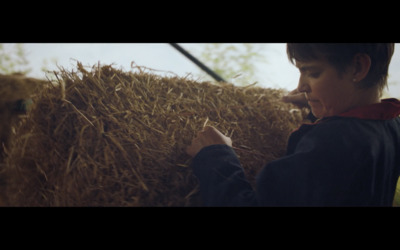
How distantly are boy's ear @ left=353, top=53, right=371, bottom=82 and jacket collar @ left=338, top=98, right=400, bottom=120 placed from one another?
0.31ft

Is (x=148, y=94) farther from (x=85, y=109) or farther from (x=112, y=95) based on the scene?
(x=85, y=109)

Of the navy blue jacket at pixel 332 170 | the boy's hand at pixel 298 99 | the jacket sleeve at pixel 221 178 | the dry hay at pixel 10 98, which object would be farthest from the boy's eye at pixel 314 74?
the dry hay at pixel 10 98

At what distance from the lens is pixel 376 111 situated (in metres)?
0.71

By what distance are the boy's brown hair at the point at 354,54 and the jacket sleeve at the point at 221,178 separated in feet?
1.23

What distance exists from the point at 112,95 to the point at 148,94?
18 cm

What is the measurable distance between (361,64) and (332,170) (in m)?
0.31

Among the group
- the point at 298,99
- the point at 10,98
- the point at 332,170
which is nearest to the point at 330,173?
the point at 332,170

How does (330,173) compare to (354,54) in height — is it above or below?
below

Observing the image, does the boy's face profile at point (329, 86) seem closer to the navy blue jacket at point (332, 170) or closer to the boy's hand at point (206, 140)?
the navy blue jacket at point (332, 170)

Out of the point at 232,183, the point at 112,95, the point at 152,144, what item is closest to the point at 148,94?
the point at 112,95

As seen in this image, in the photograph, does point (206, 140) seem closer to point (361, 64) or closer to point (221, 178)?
point (221, 178)

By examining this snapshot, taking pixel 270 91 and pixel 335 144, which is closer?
pixel 335 144

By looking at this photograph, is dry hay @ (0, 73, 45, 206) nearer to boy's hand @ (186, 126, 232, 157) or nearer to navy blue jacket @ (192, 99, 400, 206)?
boy's hand @ (186, 126, 232, 157)

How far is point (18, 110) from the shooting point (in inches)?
79.8
